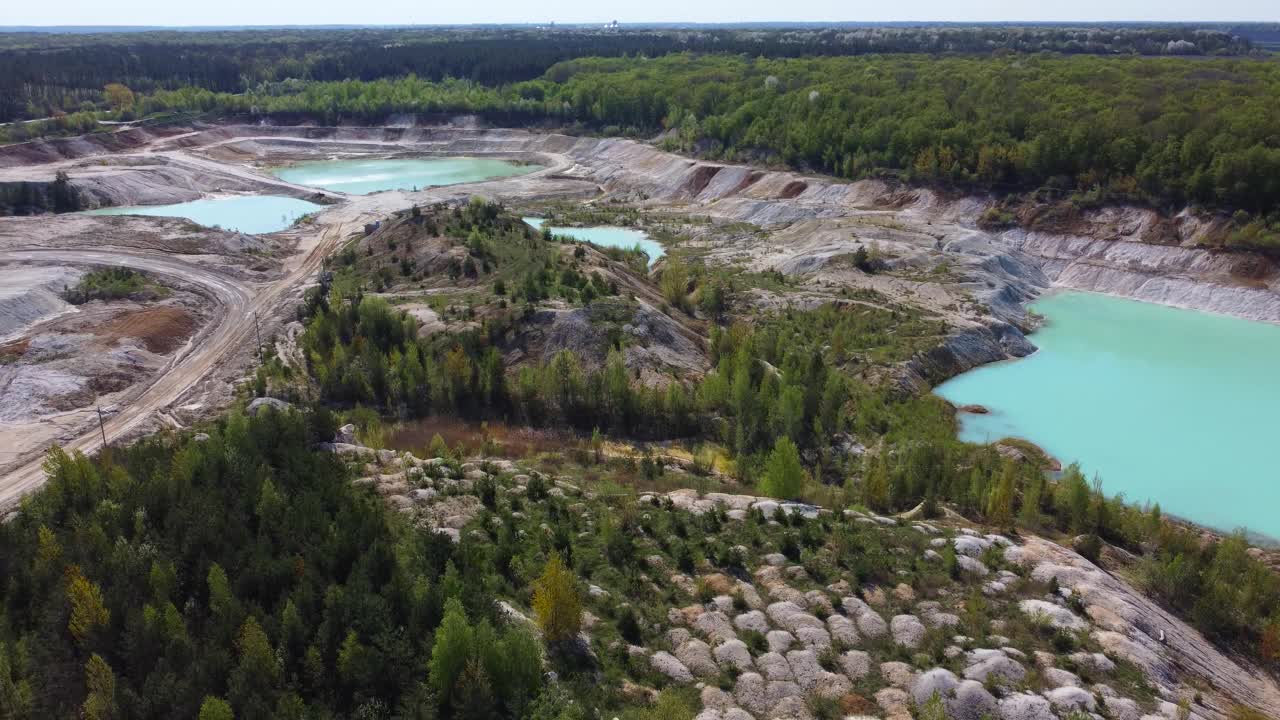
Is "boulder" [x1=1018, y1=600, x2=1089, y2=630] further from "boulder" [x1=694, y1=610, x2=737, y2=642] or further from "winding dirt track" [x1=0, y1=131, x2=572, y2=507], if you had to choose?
"winding dirt track" [x1=0, y1=131, x2=572, y2=507]

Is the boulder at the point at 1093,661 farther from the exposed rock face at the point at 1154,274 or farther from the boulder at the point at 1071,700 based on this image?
the exposed rock face at the point at 1154,274

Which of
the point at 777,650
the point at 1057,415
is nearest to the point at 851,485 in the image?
the point at 777,650

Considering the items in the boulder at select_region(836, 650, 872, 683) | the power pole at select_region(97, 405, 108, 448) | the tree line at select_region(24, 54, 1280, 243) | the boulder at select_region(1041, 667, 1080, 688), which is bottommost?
the power pole at select_region(97, 405, 108, 448)

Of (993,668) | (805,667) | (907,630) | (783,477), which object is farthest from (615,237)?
(993,668)

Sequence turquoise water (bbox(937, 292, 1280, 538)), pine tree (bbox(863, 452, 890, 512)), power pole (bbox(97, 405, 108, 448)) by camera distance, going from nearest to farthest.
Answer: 1. pine tree (bbox(863, 452, 890, 512))
2. turquoise water (bbox(937, 292, 1280, 538))
3. power pole (bbox(97, 405, 108, 448))

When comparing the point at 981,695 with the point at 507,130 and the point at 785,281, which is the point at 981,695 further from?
the point at 507,130

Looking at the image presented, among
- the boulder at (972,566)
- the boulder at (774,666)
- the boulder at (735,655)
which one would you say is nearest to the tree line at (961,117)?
the boulder at (972,566)

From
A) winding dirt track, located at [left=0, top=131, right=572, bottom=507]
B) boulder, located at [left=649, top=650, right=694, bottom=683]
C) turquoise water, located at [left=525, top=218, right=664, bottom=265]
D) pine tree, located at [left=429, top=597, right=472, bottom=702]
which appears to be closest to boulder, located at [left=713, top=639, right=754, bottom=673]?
boulder, located at [left=649, top=650, right=694, bottom=683]
